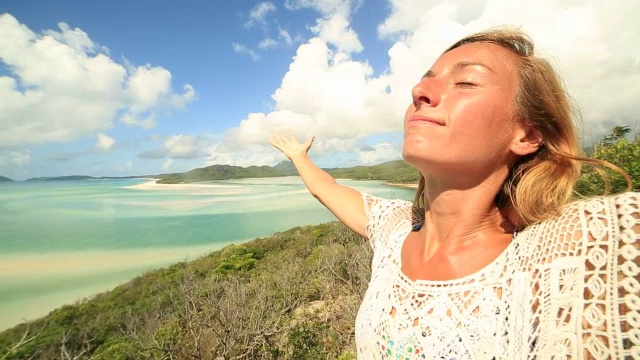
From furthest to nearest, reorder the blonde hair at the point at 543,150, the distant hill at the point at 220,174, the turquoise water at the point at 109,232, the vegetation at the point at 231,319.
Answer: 1. the distant hill at the point at 220,174
2. the turquoise water at the point at 109,232
3. the vegetation at the point at 231,319
4. the blonde hair at the point at 543,150

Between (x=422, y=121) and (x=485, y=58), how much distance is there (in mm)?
323

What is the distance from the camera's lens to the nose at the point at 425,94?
1212 millimetres

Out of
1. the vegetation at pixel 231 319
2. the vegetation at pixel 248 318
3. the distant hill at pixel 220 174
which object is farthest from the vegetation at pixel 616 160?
the distant hill at pixel 220 174

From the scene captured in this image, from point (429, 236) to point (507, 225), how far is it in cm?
30

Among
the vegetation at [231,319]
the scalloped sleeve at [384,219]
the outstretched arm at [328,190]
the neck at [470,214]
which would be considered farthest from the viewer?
the vegetation at [231,319]

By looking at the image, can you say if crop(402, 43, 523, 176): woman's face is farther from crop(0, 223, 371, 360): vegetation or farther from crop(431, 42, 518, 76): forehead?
crop(0, 223, 371, 360): vegetation

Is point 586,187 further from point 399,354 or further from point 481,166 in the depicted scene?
point 399,354

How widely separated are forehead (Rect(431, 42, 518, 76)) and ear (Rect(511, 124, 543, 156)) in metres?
0.21

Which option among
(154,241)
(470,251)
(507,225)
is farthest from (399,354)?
(154,241)

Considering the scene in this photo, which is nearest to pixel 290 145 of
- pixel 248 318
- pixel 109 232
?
pixel 248 318

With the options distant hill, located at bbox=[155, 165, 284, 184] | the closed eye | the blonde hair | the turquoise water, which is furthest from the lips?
distant hill, located at bbox=[155, 165, 284, 184]

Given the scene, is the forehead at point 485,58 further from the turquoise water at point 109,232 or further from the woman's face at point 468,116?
the turquoise water at point 109,232

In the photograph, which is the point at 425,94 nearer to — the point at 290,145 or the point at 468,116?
the point at 468,116

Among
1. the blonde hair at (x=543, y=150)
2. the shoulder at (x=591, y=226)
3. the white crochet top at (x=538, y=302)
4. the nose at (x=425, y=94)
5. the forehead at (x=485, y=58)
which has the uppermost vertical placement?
the forehead at (x=485, y=58)
